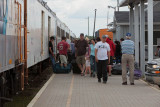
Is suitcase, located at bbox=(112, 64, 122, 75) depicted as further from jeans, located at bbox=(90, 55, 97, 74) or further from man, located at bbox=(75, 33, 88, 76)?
man, located at bbox=(75, 33, 88, 76)

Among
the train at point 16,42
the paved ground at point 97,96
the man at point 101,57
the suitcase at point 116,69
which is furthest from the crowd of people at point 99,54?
the train at point 16,42

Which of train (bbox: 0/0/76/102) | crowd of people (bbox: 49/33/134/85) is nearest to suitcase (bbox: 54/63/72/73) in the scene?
crowd of people (bbox: 49/33/134/85)

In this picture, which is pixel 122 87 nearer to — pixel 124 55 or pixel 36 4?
pixel 124 55

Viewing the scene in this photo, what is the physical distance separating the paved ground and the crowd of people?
79 centimetres

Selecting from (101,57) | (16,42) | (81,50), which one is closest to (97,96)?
(16,42)

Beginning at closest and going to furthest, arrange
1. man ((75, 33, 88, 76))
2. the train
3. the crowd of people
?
1. the train
2. the crowd of people
3. man ((75, 33, 88, 76))

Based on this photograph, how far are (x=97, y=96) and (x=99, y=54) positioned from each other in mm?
3999

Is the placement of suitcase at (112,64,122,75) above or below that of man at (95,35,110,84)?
below

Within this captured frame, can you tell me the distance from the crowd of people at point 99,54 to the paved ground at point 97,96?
789 mm

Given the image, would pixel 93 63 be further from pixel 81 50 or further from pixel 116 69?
pixel 116 69

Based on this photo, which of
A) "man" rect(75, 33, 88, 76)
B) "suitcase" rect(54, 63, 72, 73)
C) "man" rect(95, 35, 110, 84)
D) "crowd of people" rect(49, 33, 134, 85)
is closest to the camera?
"crowd of people" rect(49, 33, 134, 85)

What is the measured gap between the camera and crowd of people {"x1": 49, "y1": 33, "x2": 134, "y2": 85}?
47.1 ft

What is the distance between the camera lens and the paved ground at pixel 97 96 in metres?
9.88

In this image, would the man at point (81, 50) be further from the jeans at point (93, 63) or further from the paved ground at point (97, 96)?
the paved ground at point (97, 96)
